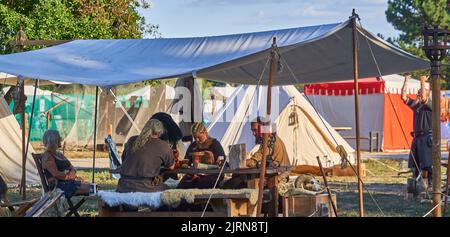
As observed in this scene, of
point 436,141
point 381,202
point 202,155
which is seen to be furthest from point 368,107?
point 436,141

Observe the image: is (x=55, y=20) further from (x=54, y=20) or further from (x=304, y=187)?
(x=304, y=187)

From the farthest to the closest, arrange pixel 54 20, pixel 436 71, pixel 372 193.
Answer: pixel 54 20 → pixel 372 193 → pixel 436 71

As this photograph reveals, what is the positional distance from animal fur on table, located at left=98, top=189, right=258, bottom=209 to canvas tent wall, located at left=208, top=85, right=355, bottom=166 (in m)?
6.30

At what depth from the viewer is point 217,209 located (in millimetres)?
7840

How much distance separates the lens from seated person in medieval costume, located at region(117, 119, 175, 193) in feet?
26.3

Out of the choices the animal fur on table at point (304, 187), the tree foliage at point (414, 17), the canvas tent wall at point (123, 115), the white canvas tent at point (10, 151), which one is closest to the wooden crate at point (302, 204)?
the animal fur on table at point (304, 187)

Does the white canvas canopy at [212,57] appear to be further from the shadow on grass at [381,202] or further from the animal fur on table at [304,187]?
the shadow on grass at [381,202]

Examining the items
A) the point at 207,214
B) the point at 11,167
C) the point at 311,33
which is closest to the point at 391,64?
the point at 311,33

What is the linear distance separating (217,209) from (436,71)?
86.4 inches

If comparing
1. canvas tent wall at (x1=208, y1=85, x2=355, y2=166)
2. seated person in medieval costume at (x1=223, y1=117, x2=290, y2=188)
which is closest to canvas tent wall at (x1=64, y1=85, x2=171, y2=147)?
canvas tent wall at (x1=208, y1=85, x2=355, y2=166)

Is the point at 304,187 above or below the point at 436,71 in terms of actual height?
below

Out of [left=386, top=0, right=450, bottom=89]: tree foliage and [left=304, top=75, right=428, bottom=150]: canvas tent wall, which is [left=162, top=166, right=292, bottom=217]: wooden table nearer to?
[left=304, top=75, right=428, bottom=150]: canvas tent wall

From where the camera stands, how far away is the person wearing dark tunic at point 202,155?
8.87m

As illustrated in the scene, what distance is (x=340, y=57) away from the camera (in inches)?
392
